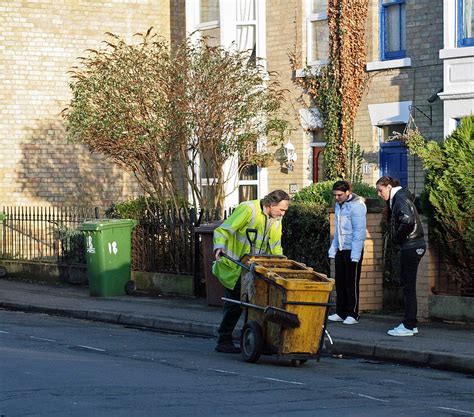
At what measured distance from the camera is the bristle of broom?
11789 mm

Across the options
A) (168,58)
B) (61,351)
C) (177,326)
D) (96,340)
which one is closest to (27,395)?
(61,351)

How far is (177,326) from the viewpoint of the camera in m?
16.0

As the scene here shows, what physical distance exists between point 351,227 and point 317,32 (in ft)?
26.7

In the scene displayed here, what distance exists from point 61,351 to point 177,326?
126 inches

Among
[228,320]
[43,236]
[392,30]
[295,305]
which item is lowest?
[228,320]

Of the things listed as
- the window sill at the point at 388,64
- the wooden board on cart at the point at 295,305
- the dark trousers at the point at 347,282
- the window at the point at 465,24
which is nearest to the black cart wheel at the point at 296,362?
the wooden board on cart at the point at 295,305

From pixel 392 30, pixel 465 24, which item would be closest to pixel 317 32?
pixel 392 30

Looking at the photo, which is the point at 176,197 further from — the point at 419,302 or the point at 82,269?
the point at 419,302

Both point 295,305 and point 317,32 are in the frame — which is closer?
point 295,305

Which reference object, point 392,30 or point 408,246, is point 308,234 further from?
point 392,30

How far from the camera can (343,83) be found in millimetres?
21719

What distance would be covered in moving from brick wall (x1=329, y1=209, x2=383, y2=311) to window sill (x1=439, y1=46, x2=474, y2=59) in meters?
4.47

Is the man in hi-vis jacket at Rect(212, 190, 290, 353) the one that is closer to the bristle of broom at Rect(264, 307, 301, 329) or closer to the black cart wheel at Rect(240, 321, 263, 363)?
the black cart wheel at Rect(240, 321, 263, 363)

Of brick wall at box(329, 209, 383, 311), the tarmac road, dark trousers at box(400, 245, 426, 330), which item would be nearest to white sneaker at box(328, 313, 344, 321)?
brick wall at box(329, 209, 383, 311)
